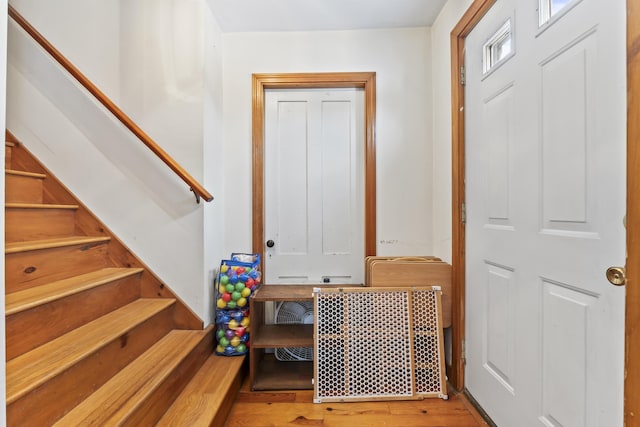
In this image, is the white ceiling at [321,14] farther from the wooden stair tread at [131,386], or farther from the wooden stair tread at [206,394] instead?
the wooden stair tread at [206,394]

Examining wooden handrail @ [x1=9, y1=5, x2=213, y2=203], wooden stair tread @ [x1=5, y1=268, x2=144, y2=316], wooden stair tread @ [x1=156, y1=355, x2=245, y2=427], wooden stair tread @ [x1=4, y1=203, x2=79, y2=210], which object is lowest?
wooden stair tread @ [x1=156, y1=355, x2=245, y2=427]

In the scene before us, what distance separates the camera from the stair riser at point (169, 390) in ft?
3.78

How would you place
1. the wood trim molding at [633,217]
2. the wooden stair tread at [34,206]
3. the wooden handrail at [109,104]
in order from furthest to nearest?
the wooden handrail at [109,104]
the wooden stair tread at [34,206]
the wood trim molding at [633,217]

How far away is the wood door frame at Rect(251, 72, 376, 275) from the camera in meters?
2.13

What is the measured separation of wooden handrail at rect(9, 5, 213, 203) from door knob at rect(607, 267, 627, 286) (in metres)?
1.73

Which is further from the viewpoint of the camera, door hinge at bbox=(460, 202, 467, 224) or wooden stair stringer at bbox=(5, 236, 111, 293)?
door hinge at bbox=(460, 202, 467, 224)

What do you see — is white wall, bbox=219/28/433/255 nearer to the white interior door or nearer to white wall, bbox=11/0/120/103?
the white interior door

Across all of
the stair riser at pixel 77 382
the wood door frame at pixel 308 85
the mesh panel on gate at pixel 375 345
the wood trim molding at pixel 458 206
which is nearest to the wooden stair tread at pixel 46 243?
the stair riser at pixel 77 382

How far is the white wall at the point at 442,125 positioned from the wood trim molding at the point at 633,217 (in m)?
1.05

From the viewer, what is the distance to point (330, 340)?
1729 millimetres

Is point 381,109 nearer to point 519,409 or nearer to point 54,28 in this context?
point 519,409

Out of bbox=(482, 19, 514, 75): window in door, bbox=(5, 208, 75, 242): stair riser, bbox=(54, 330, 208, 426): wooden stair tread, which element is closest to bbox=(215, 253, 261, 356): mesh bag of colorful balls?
bbox=(54, 330, 208, 426): wooden stair tread

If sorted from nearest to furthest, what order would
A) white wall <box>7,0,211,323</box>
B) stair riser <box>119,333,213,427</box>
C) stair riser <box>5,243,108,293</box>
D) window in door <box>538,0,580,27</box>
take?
window in door <box>538,0,580,27</box>, stair riser <box>119,333,213,427</box>, stair riser <box>5,243,108,293</box>, white wall <box>7,0,211,323</box>

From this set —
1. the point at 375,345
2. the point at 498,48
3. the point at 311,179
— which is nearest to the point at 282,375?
the point at 375,345
